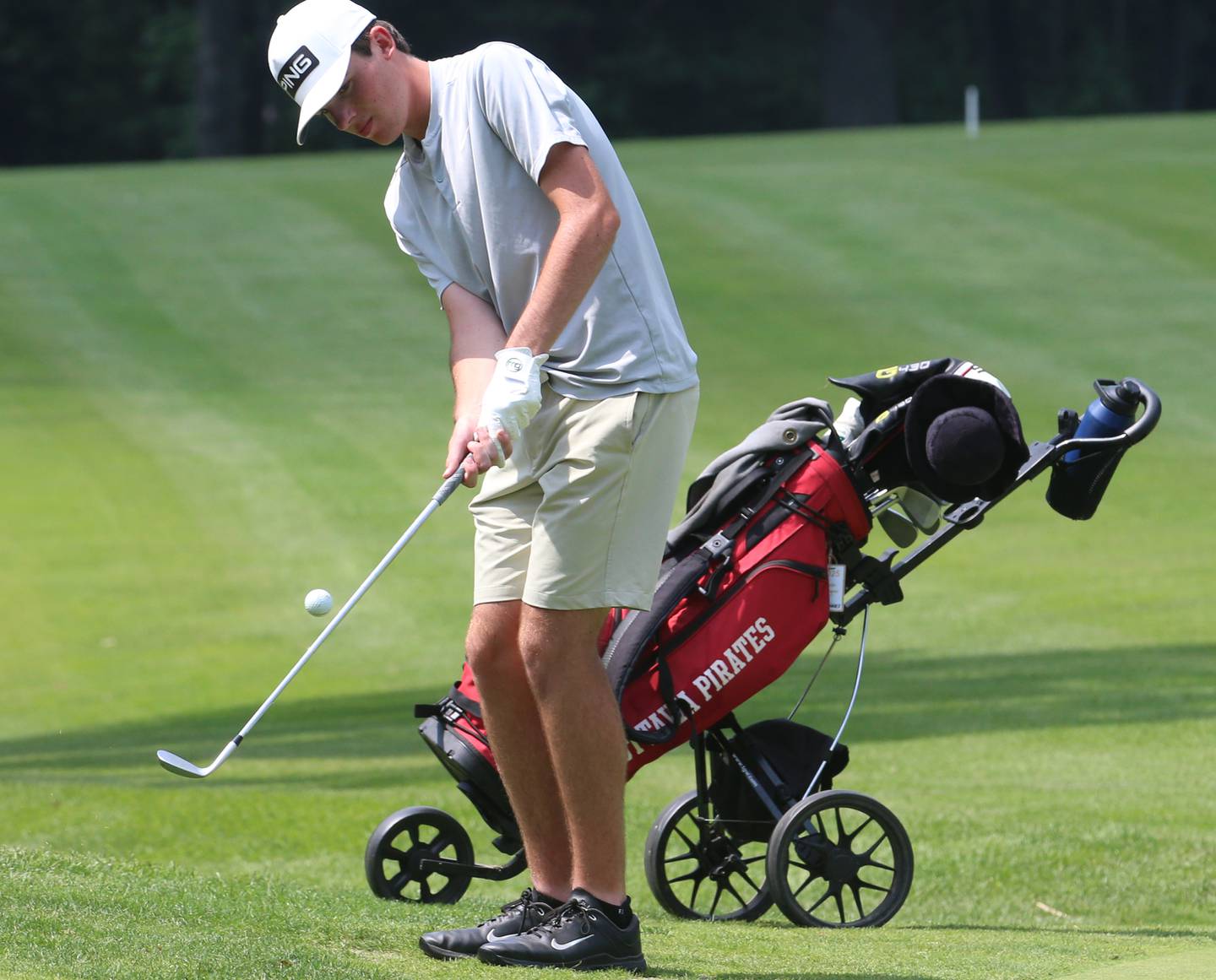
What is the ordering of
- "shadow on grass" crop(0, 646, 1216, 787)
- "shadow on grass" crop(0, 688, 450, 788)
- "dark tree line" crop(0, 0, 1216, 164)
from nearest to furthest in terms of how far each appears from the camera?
"shadow on grass" crop(0, 688, 450, 788) < "shadow on grass" crop(0, 646, 1216, 787) < "dark tree line" crop(0, 0, 1216, 164)

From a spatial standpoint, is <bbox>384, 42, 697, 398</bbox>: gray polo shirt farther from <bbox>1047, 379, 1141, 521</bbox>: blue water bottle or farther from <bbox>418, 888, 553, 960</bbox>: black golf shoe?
<bbox>1047, 379, 1141, 521</bbox>: blue water bottle

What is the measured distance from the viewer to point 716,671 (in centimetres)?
483

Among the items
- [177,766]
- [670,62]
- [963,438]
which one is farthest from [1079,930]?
[670,62]

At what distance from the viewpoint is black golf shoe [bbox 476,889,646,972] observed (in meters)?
3.95

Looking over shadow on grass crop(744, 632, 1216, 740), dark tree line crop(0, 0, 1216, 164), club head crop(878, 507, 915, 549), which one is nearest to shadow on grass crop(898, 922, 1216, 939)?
club head crop(878, 507, 915, 549)

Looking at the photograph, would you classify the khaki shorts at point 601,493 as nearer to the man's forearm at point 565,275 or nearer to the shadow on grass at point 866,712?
the man's forearm at point 565,275

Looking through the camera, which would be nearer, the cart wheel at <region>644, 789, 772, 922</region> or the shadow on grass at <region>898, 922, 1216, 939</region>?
the shadow on grass at <region>898, 922, 1216, 939</region>

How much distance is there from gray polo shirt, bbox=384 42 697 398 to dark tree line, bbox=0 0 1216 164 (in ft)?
128

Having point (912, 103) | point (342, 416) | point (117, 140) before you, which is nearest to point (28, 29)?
point (117, 140)

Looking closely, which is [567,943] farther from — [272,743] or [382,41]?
[272,743]

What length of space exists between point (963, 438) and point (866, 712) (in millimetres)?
3348

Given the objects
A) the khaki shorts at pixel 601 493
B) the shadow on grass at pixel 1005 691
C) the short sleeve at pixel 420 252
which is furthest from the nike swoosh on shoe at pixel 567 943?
the shadow on grass at pixel 1005 691

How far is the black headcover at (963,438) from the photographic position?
4.78 meters

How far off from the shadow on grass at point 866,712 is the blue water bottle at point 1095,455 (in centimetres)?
262
